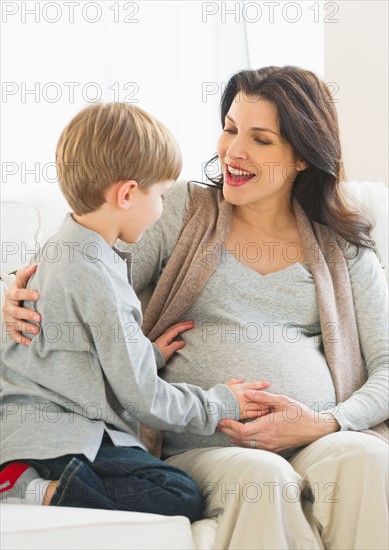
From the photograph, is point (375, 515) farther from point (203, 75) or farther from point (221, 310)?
point (203, 75)

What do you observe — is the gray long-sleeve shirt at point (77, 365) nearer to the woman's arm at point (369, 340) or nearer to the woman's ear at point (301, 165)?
the woman's arm at point (369, 340)

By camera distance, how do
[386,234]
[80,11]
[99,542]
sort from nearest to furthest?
[99,542] < [386,234] < [80,11]

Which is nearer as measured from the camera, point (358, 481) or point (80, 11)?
point (358, 481)

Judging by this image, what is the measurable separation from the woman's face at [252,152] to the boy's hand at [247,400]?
0.41 meters

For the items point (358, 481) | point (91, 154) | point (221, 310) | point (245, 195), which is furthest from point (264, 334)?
point (91, 154)

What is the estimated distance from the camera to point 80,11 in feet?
10.5

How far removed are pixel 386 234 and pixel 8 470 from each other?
1.12 m

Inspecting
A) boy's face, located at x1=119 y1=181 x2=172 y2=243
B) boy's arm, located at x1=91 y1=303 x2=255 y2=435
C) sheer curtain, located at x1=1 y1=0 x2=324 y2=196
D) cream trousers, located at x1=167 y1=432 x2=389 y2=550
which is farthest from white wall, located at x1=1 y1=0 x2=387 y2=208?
cream trousers, located at x1=167 y1=432 x2=389 y2=550

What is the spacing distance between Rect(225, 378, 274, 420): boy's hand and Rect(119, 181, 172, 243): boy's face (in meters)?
0.37

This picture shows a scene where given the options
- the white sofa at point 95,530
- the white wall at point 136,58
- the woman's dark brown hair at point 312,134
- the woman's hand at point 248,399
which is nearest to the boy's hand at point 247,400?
the woman's hand at point 248,399

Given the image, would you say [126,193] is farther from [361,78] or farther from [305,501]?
[361,78]

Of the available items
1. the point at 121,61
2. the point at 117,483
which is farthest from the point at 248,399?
the point at 121,61

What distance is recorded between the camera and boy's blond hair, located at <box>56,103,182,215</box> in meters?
1.55

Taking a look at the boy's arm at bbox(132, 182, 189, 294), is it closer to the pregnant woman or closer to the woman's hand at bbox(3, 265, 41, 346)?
the pregnant woman
